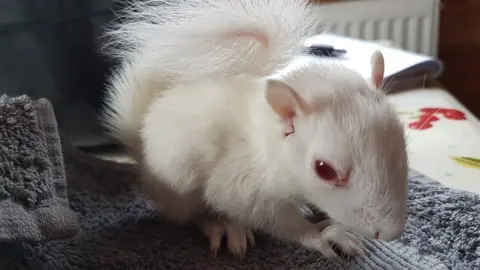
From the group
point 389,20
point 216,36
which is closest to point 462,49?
point 389,20

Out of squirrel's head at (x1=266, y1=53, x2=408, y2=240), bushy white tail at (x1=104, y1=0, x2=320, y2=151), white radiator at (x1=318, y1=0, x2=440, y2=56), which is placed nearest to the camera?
squirrel's head at (x1=266, y1=53, x2=408, y2=240)

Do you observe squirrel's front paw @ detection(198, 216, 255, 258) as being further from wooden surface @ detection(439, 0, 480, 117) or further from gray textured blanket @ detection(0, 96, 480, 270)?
wooden surface @ detection(439, 0, 480, 117)

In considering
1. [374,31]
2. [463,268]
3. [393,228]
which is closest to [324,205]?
[393,228]

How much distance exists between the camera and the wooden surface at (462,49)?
62.7 inches

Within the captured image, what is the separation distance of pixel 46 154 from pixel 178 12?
0.67 ft

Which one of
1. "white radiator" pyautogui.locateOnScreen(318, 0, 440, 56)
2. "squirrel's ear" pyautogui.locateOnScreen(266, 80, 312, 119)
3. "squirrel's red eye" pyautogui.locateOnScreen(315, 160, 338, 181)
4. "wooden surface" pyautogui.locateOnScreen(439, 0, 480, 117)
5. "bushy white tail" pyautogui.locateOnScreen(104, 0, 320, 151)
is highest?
"bushy white tail" pyautogui.locateOnScreen(104, 0, 320, 151)

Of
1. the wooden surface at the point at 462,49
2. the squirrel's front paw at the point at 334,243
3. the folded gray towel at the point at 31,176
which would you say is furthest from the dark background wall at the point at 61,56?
the wooden surface at the point at 462,49

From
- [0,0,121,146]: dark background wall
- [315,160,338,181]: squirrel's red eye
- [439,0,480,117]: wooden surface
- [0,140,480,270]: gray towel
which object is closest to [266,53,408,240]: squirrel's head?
[315,160,338,181]: squirrel's red eye

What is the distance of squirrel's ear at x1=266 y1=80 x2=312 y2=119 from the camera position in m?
0.59

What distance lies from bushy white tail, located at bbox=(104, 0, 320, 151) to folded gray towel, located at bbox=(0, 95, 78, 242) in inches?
5.2

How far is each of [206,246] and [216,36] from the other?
0.22m

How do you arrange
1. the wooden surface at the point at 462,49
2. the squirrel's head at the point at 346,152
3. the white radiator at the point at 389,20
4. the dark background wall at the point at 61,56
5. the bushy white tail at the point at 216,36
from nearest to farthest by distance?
the squirrel's head at the point at 346,152 < the bushy white tail at the point at 216,36 < the dark background wall at the point at 61,56 < the white radiator at the point at 389,20 < the wooden surface at the point at 462,49

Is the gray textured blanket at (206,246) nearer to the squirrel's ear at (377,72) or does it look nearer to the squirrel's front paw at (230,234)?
the squirrel's front paw at (230,234)

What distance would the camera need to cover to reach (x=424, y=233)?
73 centimetres
